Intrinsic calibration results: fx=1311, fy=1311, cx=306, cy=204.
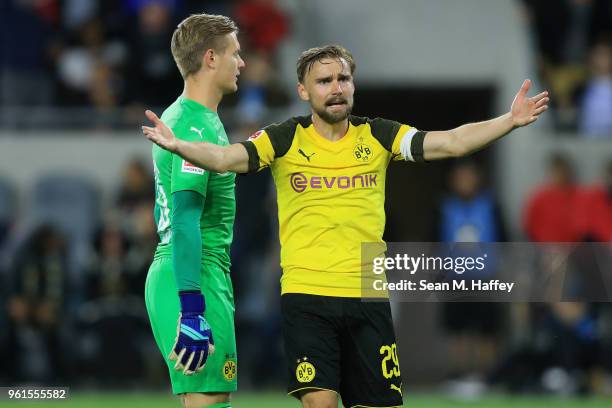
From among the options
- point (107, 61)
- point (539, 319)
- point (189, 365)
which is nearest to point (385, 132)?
point (189, 365)

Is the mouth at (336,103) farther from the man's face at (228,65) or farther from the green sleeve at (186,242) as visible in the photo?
the green sleeve at (186,242)

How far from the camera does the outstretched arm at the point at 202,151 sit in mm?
5742

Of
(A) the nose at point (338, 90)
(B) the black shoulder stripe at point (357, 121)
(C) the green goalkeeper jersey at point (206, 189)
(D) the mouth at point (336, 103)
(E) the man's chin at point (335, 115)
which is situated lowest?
(C) the green goalkeeper jersey at point (206, 189)

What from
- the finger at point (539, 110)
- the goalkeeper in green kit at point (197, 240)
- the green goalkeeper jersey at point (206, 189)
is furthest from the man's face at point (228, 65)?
the finger at point (539, 110)

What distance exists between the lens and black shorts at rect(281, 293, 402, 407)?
246 inches

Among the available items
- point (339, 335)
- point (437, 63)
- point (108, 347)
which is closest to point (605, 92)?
point (437, 63)

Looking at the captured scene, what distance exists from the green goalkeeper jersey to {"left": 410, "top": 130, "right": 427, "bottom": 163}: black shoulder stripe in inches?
34.5

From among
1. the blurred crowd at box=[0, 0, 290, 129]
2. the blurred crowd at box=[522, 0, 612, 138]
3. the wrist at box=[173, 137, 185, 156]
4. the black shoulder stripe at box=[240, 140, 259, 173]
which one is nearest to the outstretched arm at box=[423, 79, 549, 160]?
the black shoulder stripe at box=[240, 140, 259, 173]

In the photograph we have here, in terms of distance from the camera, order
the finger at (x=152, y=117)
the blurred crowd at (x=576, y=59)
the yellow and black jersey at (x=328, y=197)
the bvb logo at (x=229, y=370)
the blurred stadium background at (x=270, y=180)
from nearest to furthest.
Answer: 1. the finger at (x=152, y=117)
2. the bvb logo at (x=229, y=370)
3. the yellow and black jersey at (x=328, y=197)
4. the blurred stadium background at (x=270, y=180)
5. the blurred crowd at (x=576, y=59)

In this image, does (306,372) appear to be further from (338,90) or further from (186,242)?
(338,90)

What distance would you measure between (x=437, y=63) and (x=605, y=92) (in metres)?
2.10

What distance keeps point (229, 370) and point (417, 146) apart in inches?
54.2

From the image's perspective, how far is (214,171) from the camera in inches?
234

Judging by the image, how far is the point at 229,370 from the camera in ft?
20.0
